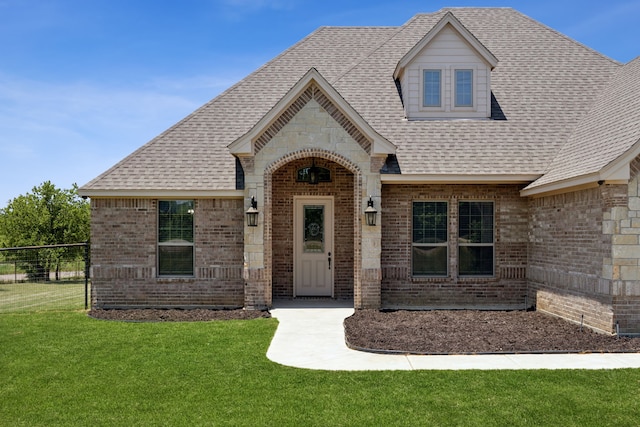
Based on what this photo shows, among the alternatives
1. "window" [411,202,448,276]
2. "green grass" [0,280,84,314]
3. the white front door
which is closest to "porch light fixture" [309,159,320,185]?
the white front door

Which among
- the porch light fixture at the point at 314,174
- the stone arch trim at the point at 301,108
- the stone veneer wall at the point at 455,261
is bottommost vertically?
the stone veneer wall at the point at 455,261

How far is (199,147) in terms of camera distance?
1310 cm

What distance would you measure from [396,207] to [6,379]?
8.50 m

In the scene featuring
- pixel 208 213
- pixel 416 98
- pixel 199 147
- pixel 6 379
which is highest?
pixel 416 98

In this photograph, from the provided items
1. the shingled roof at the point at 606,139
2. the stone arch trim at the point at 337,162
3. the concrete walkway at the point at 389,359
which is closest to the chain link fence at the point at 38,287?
the stone arch trim at the point at 337,162

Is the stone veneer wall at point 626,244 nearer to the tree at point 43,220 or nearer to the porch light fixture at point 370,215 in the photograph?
the porch light fixture at point 370,215

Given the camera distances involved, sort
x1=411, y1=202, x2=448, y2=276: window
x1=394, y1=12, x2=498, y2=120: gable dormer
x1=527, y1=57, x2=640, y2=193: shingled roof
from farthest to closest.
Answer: x1=394, y1=12, x2=498, y2=120: gable dormer, x1=411, y1=202, x2=448, y2=276: window, x1=527, y1=57, x2=640, y2=193: shingled roof

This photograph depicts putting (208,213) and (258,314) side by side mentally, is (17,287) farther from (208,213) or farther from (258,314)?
(258,314)

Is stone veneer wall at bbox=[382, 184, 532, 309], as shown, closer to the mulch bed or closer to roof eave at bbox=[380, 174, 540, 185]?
roof eave at bbox=[380, 174, 540, 185]

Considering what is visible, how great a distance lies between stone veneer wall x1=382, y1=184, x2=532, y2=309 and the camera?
40.5 ft

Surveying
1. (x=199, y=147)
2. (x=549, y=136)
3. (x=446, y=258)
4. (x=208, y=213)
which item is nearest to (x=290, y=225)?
(x=208, y=213)

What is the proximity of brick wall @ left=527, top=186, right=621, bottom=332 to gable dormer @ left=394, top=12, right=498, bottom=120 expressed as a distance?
3.23m

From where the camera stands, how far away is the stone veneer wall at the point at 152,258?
481 inches

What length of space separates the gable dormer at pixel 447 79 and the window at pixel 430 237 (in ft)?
9.05
